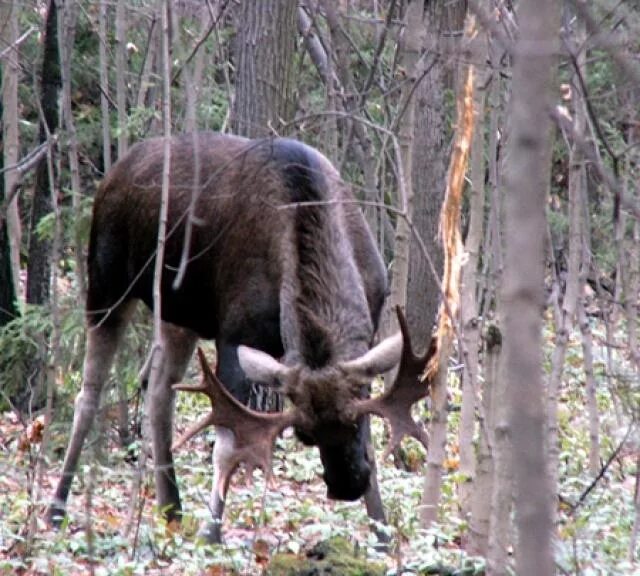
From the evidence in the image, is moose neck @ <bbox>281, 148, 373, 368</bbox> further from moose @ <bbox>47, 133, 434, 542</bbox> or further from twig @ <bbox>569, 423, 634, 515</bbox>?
twig @ <bbox>569, 423, 634, 515</bbox>

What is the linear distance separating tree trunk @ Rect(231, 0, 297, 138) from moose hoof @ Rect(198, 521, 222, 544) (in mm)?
4363

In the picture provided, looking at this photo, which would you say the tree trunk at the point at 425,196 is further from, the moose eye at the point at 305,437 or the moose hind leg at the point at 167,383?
the moose eye at the point at 305,437

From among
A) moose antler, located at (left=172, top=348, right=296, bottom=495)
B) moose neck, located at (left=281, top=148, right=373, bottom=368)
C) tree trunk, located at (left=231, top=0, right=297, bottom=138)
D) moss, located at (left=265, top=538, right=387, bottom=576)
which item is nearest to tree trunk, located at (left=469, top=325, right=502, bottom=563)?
moss, located at (left=265, top=538, right=387, bottom=576)

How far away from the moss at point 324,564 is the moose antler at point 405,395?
3.82 ft

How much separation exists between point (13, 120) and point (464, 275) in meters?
7.54

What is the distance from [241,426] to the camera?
7.94 meters

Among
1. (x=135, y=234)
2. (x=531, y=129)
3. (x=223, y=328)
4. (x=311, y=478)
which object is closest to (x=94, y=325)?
(x=135, y=234)

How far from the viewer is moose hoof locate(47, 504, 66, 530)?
8273mm

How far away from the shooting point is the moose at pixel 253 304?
7.78 metres

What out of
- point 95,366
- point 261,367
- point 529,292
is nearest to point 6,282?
point 95,366

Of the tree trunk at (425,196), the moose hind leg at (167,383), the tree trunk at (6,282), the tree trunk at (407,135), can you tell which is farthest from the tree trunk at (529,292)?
the tree trunk at (6,282)

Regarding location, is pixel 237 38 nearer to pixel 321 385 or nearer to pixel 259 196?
pixel 259 196

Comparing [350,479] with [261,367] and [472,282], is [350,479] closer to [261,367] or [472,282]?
[261,367]

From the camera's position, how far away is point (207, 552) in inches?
284
